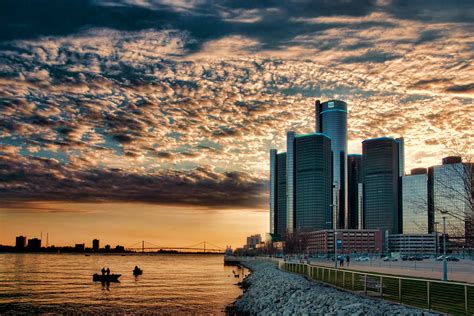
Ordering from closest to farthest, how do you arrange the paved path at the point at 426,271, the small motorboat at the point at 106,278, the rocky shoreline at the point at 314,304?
1. the rocky shoreline at the point at 314,304
2. the paved path at the point at 426,271
3. the small motorboat at the point at 106,278

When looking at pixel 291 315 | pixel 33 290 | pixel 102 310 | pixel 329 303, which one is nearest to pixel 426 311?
pixel 329 303

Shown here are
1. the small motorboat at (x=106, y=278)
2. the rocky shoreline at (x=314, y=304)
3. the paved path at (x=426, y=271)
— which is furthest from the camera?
the small motorboat at (x=106, y=278)

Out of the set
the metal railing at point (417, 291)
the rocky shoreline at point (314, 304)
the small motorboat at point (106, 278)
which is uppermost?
the metal railing at point (417, 291)

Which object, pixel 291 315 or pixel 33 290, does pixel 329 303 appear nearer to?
pixel 291 315

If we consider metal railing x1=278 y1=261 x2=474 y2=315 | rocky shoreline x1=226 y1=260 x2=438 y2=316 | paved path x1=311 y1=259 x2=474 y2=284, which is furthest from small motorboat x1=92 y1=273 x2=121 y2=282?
metal railing x1=278 y1=261 x2=474 y2=315

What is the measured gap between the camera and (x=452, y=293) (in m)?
26.6

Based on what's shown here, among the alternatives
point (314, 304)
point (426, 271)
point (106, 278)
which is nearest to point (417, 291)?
point (314, 304)

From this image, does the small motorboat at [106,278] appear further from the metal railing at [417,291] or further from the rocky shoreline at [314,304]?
the metal railing at [417,291]

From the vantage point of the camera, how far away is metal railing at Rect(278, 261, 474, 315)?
25.8m

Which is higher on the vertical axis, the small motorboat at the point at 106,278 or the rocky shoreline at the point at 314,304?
the rocky shoreline at the point at 314,304

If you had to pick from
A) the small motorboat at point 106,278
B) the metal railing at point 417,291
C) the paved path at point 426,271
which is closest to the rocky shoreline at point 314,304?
the metal railing at point 417,291

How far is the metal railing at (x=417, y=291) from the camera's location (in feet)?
84.6

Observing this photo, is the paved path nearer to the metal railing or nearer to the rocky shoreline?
the metal railing

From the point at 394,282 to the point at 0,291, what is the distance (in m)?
66.3
